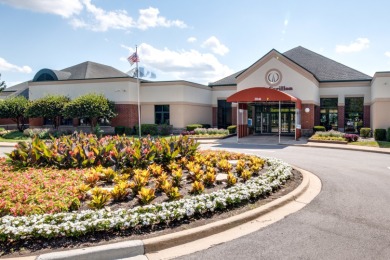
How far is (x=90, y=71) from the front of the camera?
39.4m

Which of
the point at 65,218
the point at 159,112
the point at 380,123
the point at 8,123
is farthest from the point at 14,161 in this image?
the point at 8,123

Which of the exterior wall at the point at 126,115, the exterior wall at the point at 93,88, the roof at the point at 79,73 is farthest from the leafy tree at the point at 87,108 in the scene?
the roof at the point at 79,73

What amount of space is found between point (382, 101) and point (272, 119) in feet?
32.4

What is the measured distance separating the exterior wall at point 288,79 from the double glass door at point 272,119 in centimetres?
280

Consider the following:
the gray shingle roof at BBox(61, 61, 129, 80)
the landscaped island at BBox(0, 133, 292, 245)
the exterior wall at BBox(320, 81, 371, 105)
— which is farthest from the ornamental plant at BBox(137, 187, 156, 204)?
the gray shingle roof at BBox(61, 61, 129, 80)

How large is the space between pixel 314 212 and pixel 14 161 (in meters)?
9.02

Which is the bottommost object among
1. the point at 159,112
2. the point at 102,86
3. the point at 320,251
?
the point at 320,251

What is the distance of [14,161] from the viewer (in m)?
10.5

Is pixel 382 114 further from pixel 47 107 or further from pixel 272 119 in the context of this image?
pixel 47 107

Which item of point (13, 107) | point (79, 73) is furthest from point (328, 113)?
point (13, 107)

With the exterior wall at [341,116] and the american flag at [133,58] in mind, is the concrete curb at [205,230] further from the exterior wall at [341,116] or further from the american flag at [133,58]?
the exterior wall at [341,116]

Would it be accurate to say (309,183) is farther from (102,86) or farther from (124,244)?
(102,86)

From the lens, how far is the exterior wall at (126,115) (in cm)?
3269

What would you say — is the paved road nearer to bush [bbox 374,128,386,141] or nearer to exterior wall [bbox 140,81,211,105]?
bush [bbox 374,128,386,141]
